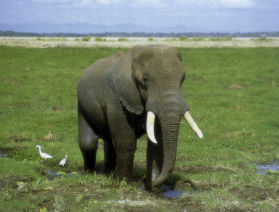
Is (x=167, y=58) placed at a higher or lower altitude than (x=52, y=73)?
higher

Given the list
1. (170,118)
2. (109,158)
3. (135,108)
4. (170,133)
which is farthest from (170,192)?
(170,118)

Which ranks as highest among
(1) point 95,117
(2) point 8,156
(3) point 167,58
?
(3) point 167,58

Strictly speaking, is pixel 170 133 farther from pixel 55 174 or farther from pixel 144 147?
pixel 144 147

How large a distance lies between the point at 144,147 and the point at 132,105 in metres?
5.16

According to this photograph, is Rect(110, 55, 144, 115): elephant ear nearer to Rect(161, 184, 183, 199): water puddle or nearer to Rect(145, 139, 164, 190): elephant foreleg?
Rect(145, 139, 164, 190): elephant foreleg

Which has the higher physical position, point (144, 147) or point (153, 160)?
point (153, 160)

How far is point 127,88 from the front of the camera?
7.81 metres

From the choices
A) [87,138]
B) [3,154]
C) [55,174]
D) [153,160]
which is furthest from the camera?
[3,154]

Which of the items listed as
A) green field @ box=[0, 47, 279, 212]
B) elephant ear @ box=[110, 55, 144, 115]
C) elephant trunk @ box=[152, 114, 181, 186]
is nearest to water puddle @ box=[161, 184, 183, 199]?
green field @ box=[0, 47, 279, 212]

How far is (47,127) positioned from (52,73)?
1214 centimetres

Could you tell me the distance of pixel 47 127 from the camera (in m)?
14.8

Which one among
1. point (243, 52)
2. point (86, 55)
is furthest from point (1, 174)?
point (243, 52)

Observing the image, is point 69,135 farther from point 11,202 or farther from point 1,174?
point 11,202

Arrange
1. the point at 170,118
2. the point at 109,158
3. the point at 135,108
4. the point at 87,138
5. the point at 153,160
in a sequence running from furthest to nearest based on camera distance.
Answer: the point at 109,158, the point at 87,138, the point at 153,160, the point at 135,108, the point at 170,118
